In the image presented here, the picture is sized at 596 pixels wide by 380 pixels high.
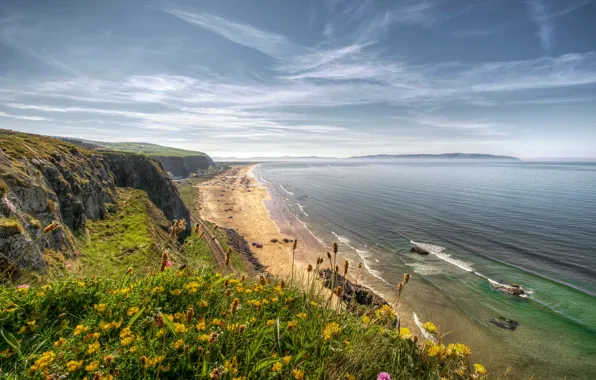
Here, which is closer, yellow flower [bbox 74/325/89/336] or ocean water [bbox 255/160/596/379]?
yellow flower [bbox 74/325/89/336]

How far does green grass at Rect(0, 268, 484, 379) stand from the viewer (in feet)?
9.91

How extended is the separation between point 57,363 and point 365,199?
262 ft

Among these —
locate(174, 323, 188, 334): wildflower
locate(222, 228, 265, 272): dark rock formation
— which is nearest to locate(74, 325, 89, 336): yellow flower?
locate(174, 323, 188, 334): wildflower

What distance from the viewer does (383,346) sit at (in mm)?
3977

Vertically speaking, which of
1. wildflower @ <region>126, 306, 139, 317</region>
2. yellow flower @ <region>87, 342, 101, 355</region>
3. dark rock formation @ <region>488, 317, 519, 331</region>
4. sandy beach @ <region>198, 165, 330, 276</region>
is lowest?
sandy beach @ <region>198, 165, 330, 276</region>

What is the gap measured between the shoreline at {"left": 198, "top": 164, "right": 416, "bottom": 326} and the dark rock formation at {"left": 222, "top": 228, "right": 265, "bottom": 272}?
104cm

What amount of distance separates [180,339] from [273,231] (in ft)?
163

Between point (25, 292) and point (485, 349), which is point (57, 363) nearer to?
point (25, 292)

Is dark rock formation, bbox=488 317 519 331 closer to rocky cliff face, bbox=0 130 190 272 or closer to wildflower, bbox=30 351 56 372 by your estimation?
wildflower, bbox=30 351 56 372

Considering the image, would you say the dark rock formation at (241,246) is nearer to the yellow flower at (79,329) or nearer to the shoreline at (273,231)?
the shoreline at (273,231)

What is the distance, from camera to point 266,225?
186 feet

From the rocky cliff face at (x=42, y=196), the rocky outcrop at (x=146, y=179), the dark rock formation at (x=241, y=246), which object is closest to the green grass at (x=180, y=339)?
the rocky cliff face at (x=42, y=196)

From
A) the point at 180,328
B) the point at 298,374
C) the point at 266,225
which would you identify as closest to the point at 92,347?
the point at 180,328

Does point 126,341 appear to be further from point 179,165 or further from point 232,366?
point 179,165
